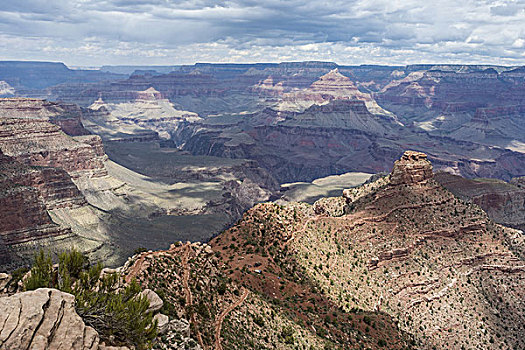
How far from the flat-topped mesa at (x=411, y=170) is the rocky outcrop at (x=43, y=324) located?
175 feet

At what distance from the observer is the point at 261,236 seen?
53.4m

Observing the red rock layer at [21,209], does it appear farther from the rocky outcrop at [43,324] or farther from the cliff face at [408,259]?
the rocky outcrop at [43,324]

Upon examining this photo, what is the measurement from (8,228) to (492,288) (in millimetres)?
93983

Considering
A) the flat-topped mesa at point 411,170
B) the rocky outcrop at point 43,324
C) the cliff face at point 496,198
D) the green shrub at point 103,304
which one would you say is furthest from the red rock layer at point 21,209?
the cliff face at point 496,198

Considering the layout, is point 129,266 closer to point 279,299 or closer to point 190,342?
point 190,342

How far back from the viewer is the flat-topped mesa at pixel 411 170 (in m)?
64.4

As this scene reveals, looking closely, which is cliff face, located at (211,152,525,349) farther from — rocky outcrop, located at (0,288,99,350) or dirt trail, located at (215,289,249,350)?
rocky outcrop, located at (0,288,99,350)

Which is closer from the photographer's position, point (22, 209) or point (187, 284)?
point (187, 284)

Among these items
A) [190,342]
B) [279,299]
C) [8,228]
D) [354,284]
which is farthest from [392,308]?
[8,228]

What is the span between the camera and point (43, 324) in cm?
1881

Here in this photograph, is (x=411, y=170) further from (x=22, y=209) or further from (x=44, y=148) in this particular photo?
(x=44, y=148)

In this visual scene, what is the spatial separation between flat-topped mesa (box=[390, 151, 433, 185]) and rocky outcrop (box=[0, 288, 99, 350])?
53.3 metres

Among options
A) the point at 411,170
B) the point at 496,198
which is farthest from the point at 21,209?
the point at 496,198

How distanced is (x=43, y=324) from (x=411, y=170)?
183 ft
